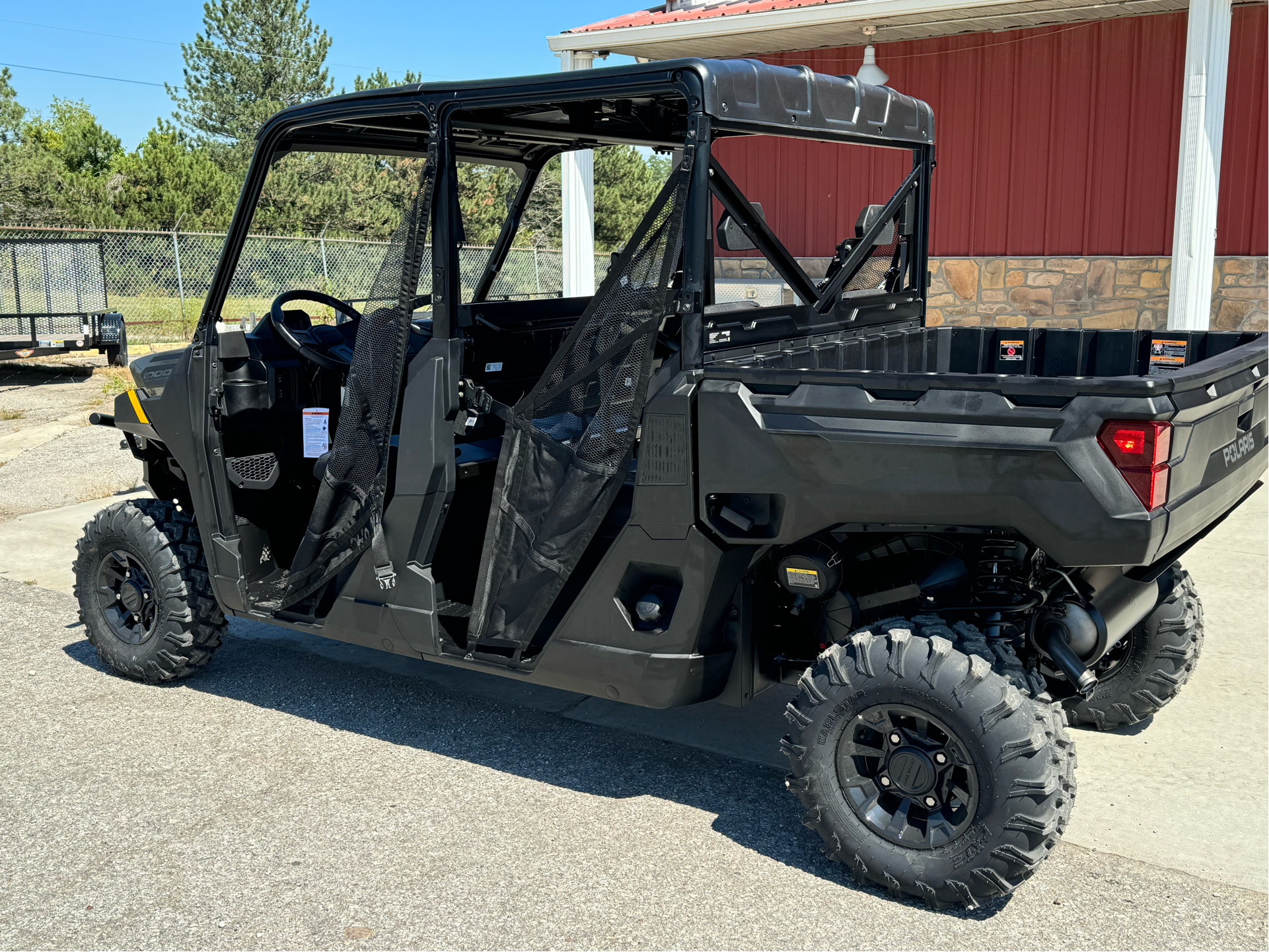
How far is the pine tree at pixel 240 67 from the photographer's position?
41.7 m

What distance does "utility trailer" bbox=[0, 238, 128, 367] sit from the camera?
51.6 ft

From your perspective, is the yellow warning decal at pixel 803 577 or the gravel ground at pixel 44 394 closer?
the yellow warning decal at pixel 803 577

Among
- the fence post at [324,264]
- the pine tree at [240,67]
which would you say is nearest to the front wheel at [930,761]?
the fence post at [324,264]

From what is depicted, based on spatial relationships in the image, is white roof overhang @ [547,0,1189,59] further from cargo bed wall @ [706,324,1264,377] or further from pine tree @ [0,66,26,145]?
pine tree @ [0,66,26,145]

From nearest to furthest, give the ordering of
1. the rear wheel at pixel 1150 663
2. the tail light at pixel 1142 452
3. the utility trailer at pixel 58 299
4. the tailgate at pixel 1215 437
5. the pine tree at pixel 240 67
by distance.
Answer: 1. the tail light at pixel 1142 452
2. the tailgate at pixel 1215 437
3. the rear wheel at pixel 1150 663
4. the utility trailer at pixel 58 299
5. the pine tree at pixel 240 67

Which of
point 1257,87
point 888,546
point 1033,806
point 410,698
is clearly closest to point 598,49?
point 1257,87

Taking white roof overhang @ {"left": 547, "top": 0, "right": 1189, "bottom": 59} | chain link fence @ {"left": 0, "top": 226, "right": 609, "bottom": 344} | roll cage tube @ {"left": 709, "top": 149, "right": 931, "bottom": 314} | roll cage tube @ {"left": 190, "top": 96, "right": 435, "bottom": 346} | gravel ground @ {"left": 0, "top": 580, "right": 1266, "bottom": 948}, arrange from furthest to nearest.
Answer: chain link fence @ {"left": 0, "top": 226, "right": 609, "bottom": 344}, white roof overhang @ {"left": 547, "top": 0, "right": 1189, "bottom": 59}, roll cage tube @ {"left": 190, "top": 96, "right": 435, "bottom": 346}, roll cage tube @ {"left": 709, "top": 149, "right": 931, "bottom": 314}, gravel ground @ {"left": 0, "top": 580, "right": 1266, "bottom": 948}

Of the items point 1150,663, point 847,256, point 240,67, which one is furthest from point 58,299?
point 240,67

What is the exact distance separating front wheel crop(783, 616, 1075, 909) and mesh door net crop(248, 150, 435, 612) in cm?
149

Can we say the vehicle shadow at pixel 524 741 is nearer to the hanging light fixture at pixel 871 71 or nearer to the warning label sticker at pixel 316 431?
the warning label sticker at pixel 316 431

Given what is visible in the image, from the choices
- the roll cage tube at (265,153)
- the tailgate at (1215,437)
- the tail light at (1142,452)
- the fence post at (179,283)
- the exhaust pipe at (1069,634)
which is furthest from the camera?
the fence post at (179,283)

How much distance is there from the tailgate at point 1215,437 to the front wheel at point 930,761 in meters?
0.56

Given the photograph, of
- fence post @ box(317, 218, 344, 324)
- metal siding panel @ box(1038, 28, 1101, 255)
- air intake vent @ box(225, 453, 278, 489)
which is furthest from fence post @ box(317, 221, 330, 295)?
air intake vent @ box(225, 453, 278, 489)

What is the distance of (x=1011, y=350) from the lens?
15.1ft
